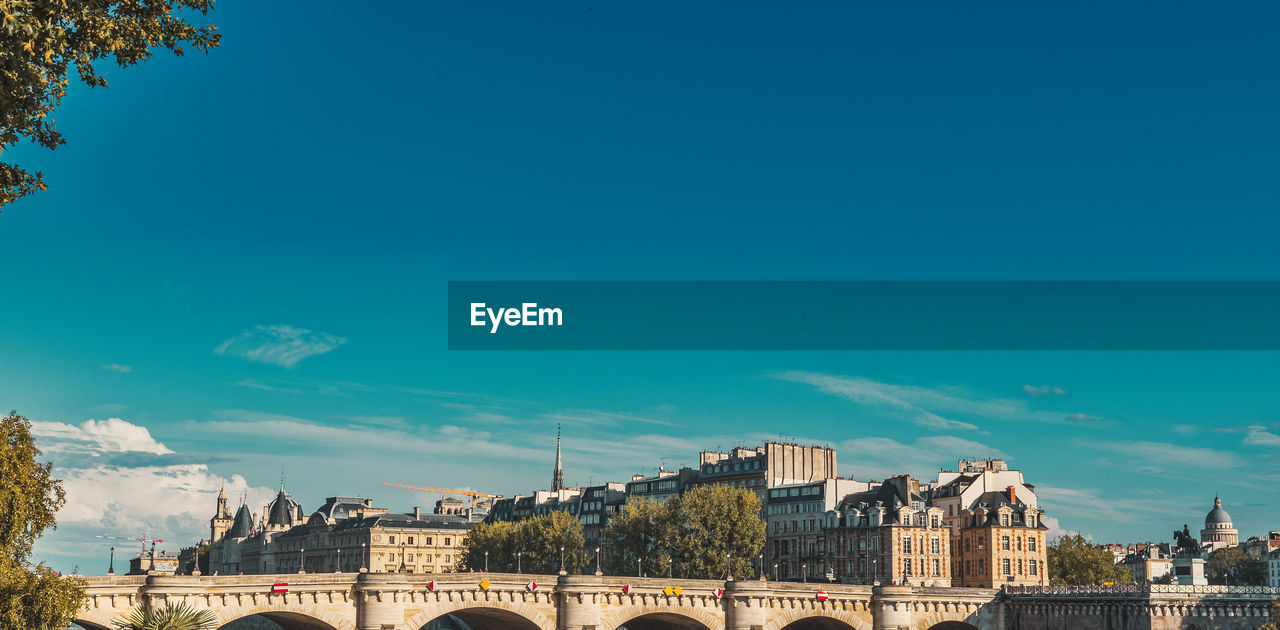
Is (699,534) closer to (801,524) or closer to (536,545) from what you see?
(801,524)

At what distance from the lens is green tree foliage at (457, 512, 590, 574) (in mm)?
141500

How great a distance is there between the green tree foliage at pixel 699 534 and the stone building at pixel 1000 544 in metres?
20.8

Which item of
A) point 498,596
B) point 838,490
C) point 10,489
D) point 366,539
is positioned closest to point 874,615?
point 498,596

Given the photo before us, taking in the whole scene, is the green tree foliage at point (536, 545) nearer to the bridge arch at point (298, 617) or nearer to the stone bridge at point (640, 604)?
the stone bridge at point (640, 604)

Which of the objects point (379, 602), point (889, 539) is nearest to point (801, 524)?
point (889, 539)

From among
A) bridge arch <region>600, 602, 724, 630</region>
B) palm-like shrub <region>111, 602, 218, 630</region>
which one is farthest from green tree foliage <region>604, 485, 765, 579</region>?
palm-like shrub <region>111, 602, 218, 630</region>

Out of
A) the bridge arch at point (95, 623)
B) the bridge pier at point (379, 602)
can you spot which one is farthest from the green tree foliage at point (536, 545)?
the bridge arch at point (95, 623)

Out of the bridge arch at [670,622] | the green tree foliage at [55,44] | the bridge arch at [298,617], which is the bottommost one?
the bridge arch at [670,622]

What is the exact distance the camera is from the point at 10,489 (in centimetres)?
4866

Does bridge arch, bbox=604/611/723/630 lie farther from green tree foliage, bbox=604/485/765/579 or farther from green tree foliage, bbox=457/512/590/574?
green tree foliage, bbox=457/512/590/574

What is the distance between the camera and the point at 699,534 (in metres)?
132

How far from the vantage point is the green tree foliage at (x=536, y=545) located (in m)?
142

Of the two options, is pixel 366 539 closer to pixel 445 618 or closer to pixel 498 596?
pixel 445 618

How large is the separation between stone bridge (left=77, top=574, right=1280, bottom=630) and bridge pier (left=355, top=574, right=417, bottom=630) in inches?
2.3
